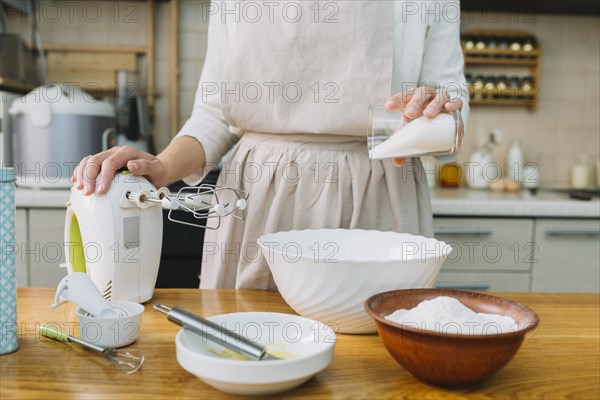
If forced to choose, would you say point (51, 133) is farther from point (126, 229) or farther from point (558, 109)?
point (558, 109)

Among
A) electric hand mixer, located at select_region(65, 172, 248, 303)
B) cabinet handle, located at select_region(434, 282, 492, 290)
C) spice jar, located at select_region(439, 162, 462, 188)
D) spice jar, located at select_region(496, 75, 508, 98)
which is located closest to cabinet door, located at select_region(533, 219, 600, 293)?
cabinet handle, located at select_region(434, 282, 492, 290)

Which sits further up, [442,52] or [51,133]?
[442,52]

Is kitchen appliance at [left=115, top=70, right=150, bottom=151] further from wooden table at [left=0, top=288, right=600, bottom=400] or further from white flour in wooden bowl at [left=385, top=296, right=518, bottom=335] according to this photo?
white flour in wooden bowl at [left=385, top=296, right=518, bottom=335]

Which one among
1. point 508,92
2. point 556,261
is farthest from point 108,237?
point 508,92

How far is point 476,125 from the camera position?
2369mm

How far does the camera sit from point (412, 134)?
2.64ft

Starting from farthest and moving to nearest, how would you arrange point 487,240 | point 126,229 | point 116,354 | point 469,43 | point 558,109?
point 558,109 < point 469,43 < point 487,240 < point 126,229 < point 116,354

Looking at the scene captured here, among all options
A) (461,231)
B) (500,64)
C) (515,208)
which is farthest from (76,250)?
(500,64)

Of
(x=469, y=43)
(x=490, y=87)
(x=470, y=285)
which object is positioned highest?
(x=469, y=43)

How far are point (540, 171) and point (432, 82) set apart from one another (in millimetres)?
1465

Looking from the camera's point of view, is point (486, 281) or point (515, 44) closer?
point (486, 281)

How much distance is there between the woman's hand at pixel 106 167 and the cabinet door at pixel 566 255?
1378mm

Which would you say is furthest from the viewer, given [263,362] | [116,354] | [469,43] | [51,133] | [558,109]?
[558,109]

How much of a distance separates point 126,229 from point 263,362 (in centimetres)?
36
